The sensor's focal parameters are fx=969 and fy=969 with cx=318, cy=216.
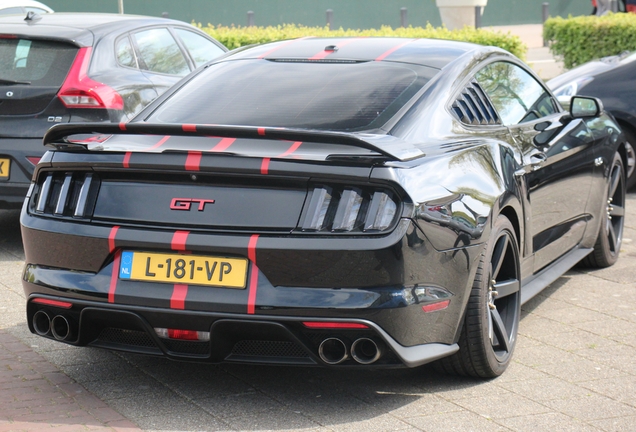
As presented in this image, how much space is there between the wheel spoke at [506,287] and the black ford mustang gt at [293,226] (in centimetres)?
3

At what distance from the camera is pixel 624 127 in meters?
9.18

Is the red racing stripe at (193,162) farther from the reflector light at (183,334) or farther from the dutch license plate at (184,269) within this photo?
the reflector light at (183,334)

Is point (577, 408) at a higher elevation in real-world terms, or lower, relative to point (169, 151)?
lower

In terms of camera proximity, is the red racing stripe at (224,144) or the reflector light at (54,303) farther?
the reflector light at (54,303)

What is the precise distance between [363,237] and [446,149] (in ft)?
2.37

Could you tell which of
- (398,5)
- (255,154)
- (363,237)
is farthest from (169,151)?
(398,5)

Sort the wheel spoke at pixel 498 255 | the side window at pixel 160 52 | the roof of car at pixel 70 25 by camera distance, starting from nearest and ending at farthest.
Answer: the wheel spoke at pixel 498 255, the roof of car at pixel 70 25, the side window at pixel 160 52

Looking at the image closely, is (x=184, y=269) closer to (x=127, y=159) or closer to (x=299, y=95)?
(x=127, y=159)

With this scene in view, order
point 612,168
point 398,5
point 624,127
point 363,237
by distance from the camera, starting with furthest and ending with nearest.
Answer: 1. point 398,5
2. point 624,127
3. point 612,168
4. point 363,237

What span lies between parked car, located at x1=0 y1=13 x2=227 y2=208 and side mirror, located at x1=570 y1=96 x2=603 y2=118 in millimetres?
3113

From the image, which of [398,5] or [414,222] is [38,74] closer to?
[414,222]

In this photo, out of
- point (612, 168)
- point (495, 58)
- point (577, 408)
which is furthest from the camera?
point (612, 168)

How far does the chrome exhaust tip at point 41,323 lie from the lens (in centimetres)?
408

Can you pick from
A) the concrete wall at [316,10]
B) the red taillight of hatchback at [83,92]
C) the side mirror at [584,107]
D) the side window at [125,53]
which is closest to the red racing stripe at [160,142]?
the side mirror at [584,107]
